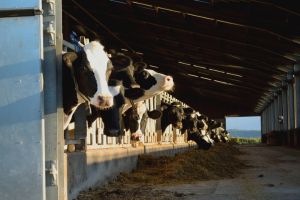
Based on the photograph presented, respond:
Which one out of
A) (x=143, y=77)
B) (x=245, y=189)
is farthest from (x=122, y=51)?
(x=245, y=189)

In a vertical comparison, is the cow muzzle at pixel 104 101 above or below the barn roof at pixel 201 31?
below

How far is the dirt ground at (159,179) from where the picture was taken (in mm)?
6910

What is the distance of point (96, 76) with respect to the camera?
18.5 feet

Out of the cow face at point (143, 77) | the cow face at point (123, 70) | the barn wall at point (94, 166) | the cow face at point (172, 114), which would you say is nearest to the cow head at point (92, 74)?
the cow face at point (123, 70)

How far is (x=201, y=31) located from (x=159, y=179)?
34.9ft

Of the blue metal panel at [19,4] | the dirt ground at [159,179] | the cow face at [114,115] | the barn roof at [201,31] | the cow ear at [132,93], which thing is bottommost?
the dirt ground at [159,179]

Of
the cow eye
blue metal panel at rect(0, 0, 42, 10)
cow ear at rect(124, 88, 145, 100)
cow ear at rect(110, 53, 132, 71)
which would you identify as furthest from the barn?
the cow eye

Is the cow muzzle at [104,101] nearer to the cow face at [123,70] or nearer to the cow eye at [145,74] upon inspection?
the cow face at [123,70]

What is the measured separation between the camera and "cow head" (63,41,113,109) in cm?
531

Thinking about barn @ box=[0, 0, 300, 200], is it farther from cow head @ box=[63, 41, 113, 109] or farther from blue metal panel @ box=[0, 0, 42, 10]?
cow head @ box=[63, 41, 113, 109]

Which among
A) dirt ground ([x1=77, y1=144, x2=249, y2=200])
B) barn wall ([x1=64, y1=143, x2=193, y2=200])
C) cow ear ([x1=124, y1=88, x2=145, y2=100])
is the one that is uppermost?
cow ear ([x1=124, y1=88, x2=145, y2=100])

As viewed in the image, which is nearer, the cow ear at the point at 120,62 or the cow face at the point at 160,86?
the cow ear at the point at 120,62

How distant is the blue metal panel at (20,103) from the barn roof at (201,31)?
614cm

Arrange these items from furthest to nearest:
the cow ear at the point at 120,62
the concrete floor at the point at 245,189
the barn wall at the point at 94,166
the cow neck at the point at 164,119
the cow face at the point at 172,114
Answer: the cow neck at the point at 164,119 → the cow face at the point at 172,114 → the concrete floor at the point at 245,189 → the cow ear at the point at 120,62 → the barn wall at the point at 94,166
